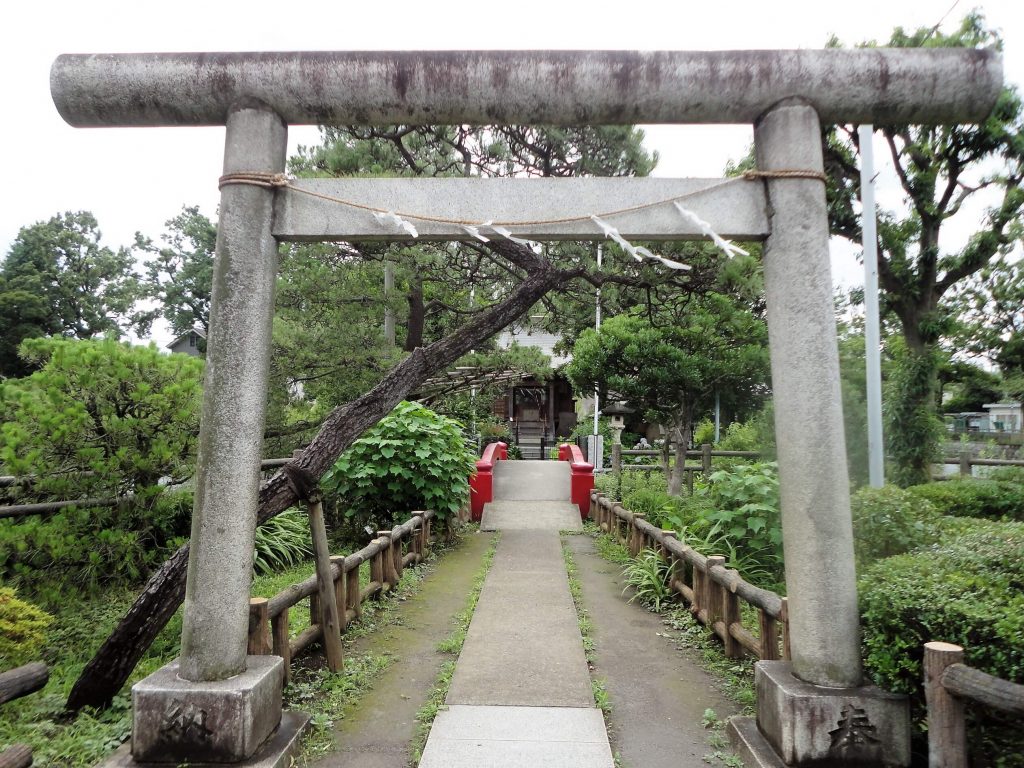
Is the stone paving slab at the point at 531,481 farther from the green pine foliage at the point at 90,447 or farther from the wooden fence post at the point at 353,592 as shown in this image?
the green pine foliage at the point at 90,447

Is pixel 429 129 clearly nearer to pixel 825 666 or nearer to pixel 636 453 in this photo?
pixel 825 666

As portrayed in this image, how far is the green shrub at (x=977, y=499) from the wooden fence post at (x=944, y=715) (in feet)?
20.8

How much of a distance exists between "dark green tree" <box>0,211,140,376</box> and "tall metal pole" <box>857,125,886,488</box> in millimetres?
27265

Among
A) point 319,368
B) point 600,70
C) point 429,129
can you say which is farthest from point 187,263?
point 600,70

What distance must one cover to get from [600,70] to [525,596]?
5281mm

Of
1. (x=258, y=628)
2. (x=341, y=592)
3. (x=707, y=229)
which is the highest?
(x=707, y=229)

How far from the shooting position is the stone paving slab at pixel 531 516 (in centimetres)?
1185

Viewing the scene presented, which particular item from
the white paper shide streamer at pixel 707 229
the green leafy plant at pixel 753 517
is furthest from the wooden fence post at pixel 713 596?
the white paper shide streamer at pixel 707 229

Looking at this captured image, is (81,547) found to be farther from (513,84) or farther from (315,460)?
(513,84)

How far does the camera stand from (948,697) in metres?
2.63

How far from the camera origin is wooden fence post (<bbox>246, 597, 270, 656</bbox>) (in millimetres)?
3922

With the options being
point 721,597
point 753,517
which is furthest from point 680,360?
point 721,597

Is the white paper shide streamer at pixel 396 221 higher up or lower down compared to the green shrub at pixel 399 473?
higher up

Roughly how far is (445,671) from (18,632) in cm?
289
